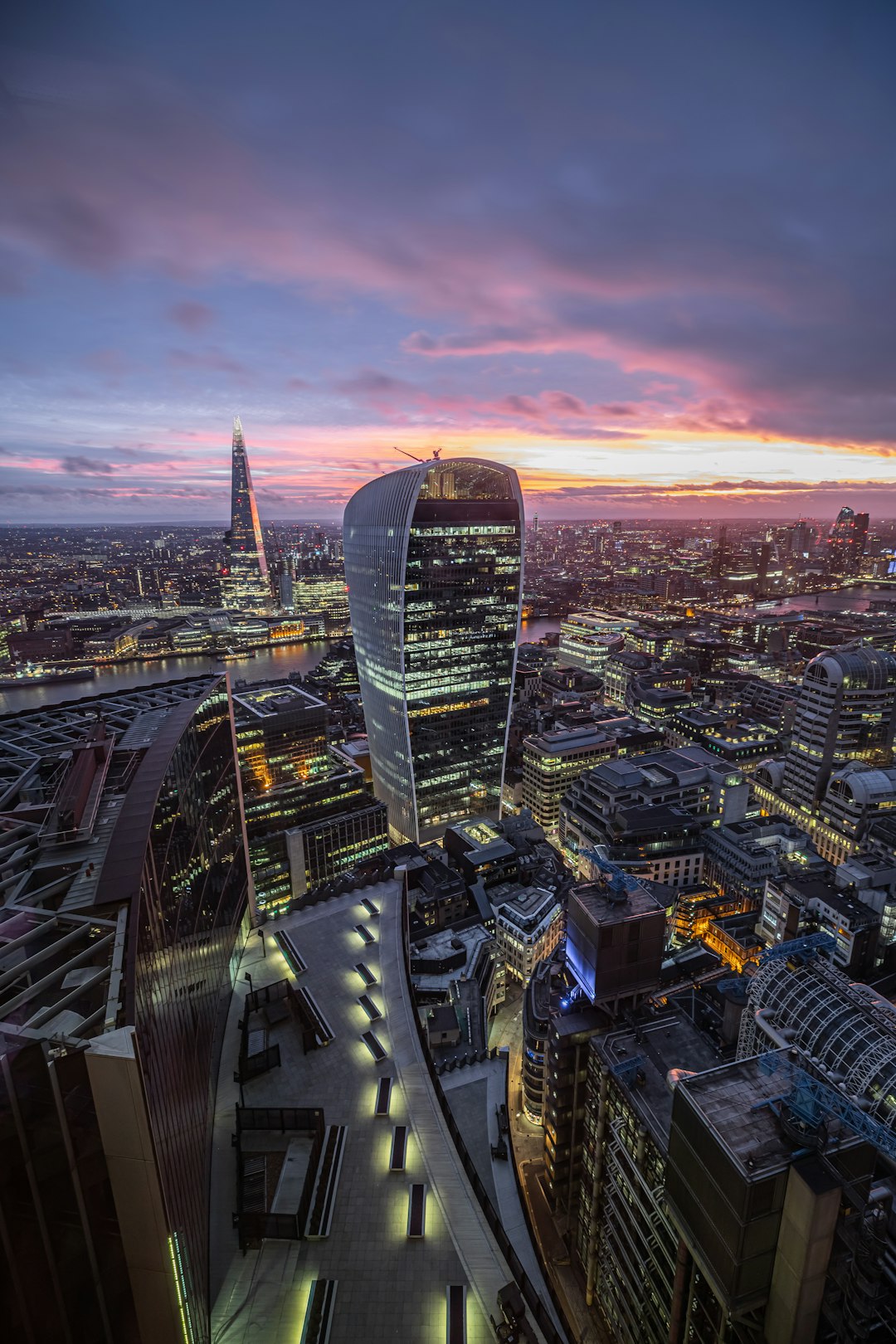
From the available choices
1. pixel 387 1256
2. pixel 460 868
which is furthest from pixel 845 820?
pixel 387 1256

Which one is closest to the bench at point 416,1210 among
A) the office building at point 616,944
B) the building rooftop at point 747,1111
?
the building rooftop at point 747,1111

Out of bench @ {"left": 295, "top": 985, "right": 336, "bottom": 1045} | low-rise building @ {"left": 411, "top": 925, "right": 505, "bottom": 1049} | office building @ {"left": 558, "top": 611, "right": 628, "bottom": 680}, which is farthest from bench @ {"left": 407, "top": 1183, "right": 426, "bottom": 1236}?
office building @ {"left": 558, "top": 611, "right": 628, "bottom": 680}

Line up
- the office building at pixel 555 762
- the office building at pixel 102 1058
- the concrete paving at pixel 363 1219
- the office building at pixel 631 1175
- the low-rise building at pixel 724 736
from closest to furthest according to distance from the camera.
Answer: the office building at pixel 102 1058 → the concrete paving at pixel 363 1219 → the office building at pixel 631 1175 → the office building at pixel 555 762 → the low-rise building at pixel 724 736

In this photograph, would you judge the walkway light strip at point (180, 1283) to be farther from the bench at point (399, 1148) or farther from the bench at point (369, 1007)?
the bench at point (369, 1007)

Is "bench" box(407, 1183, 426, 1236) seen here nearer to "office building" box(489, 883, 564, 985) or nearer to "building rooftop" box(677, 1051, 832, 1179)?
"building rooftop" box(677, 1051, 832, 1179)

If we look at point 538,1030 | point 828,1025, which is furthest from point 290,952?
point 828,1025

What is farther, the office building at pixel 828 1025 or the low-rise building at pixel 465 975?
the low-rise building at pixel 465 975
